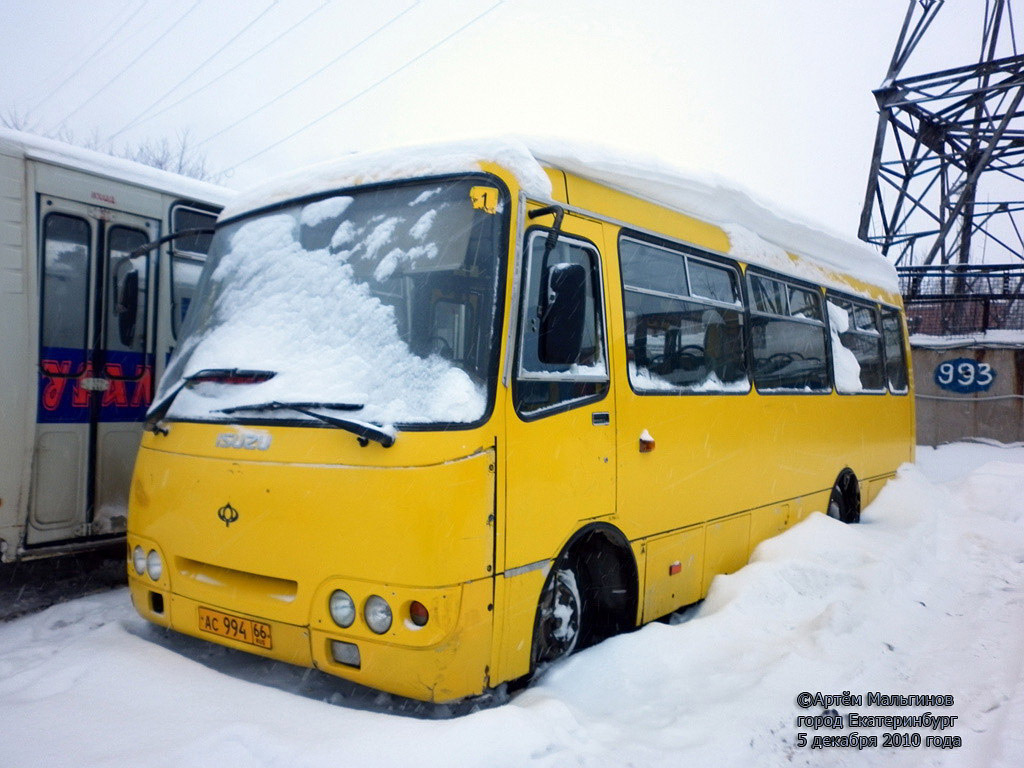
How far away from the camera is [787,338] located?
6.43 meters

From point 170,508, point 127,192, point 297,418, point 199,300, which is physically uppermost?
point 127,192

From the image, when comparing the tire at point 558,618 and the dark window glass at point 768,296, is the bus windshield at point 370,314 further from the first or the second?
the dark window glass at point 768,296

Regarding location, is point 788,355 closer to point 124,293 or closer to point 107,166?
point 124,293

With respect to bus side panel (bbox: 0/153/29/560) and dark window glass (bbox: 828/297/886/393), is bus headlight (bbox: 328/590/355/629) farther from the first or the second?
dark window glass (bbox: 828/297/886/393)

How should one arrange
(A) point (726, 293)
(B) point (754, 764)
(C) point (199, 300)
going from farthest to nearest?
(A) point (726, 293) → (C) point (199, 300) → (B) point (754, 764)

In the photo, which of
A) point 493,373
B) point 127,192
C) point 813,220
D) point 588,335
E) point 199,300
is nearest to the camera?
point 493,373

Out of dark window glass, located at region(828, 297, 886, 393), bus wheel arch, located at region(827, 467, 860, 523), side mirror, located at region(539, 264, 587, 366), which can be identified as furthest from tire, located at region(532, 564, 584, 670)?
dark window glass, located at region(828, 297, 886, 393)

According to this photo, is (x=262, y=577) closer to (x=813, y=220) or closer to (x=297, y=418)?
(x=297, y=418)

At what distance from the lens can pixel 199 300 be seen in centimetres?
454

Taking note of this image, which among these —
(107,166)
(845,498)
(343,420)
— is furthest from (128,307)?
(845,498)

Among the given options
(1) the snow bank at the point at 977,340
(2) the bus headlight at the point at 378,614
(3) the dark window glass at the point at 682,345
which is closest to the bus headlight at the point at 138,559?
(2) the bus headlight at the point at 378,614

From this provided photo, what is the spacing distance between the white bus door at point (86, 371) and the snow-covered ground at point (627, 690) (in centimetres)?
76

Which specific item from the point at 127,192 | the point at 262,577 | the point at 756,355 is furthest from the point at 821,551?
the point at 127,192

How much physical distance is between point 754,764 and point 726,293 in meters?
3.29
